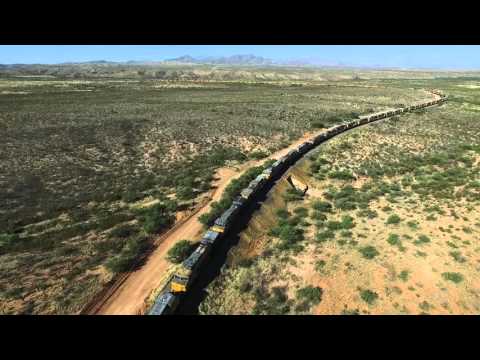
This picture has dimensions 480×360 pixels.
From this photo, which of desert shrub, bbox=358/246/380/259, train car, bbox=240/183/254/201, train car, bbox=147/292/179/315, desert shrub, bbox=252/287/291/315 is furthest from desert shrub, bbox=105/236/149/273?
desert shrub, bbox=358/246/380/259

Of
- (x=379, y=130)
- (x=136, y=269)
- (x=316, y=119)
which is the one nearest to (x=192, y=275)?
(x=136, y=269)

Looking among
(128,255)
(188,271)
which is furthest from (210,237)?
(128,255)

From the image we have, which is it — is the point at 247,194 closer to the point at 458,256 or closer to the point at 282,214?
the point at 282,214

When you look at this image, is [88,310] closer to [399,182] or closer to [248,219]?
[248,219]

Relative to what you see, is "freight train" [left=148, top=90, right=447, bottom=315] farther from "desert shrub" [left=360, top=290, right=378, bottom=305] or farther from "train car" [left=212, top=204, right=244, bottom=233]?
"desert shrub" [left=360, top=290, right=378, bottom=305]

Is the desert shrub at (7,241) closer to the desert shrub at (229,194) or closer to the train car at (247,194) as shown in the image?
the desert shrub at (229,194)

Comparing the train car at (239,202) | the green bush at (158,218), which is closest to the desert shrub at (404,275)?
the train car at (239,202)
